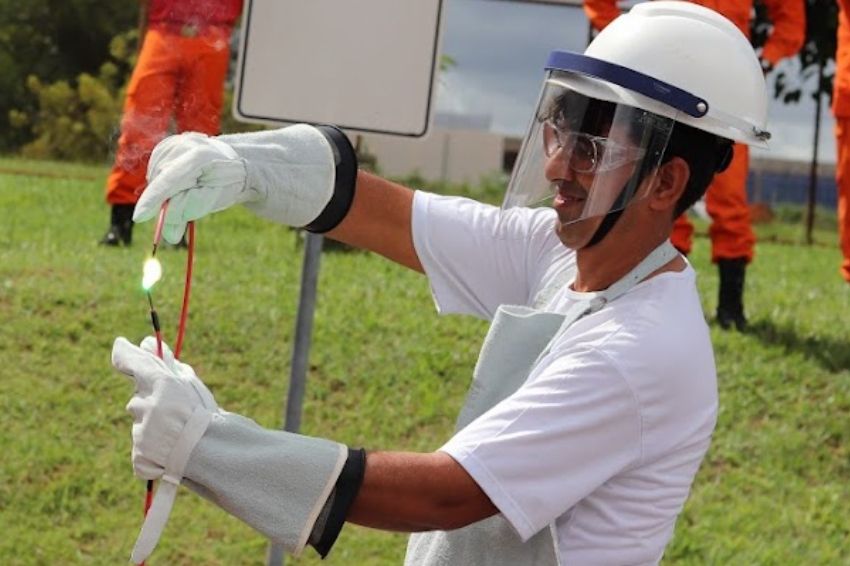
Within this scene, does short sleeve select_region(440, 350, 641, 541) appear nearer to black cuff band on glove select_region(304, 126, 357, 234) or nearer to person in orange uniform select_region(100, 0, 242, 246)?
black cuff band on glove select_region(304, 126, 357, 234)

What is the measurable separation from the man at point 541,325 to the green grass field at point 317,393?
98.2 inches

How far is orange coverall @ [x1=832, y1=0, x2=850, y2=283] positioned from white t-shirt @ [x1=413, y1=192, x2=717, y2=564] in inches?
147

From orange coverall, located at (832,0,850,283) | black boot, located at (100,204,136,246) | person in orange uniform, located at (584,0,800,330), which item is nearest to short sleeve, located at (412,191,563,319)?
orange coverall, located at (832,0,850,283)

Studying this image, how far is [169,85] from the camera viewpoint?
5887mm

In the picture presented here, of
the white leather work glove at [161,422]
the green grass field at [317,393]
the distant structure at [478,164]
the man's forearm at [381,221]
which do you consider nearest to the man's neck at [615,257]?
the man's forearm at [381,221]

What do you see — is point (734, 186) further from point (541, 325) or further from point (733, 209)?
point (541, 325)

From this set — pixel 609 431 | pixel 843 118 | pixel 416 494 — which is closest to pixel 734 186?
pixel 843 118

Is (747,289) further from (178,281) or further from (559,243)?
(559,243)

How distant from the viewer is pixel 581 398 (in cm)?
243

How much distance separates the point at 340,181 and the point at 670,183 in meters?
0.59

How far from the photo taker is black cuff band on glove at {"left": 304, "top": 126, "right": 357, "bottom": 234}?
9.55ft

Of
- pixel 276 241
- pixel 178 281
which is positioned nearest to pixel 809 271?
pixel 276 241

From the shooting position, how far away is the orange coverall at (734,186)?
22.3 ft

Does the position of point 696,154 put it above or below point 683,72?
below
